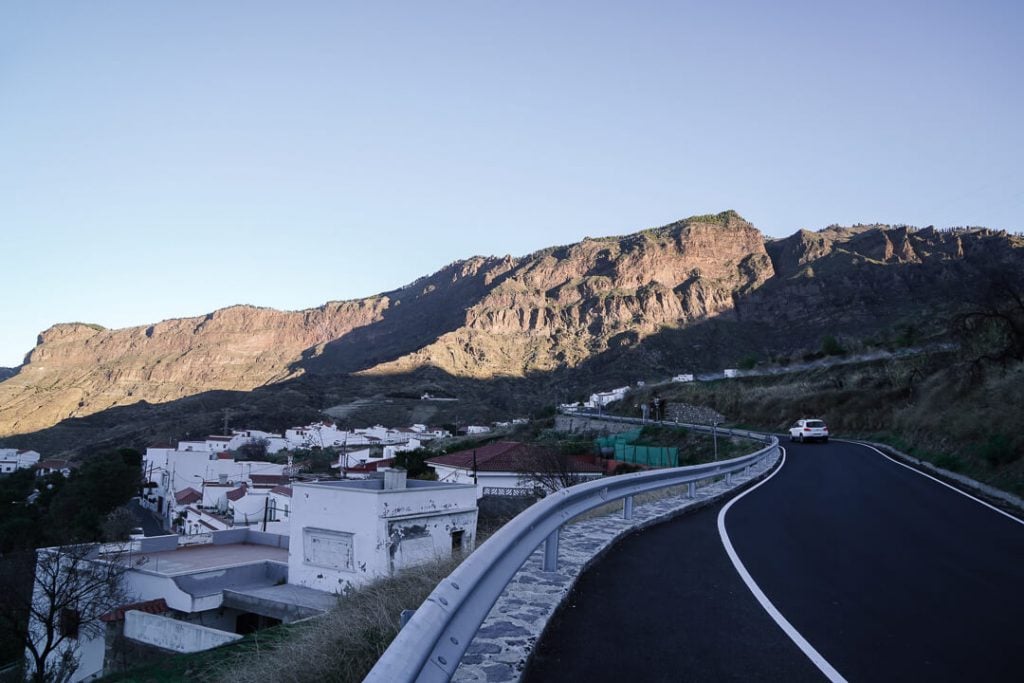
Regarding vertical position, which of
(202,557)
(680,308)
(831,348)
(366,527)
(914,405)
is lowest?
(202,557)

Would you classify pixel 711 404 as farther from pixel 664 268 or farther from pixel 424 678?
pixel 664 268

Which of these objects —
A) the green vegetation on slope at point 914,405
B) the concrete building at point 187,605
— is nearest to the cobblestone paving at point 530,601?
the green vegetation on slope at point 914,405

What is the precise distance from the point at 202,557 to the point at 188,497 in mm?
27319

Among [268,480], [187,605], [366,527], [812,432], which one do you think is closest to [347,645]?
[366,527]

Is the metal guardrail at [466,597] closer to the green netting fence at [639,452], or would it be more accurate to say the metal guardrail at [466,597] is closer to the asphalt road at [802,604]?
the asphalt road at [802,604]

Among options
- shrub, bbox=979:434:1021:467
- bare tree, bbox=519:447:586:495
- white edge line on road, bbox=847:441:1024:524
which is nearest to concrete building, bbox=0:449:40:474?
bare tree, bbox=519:447:586:495

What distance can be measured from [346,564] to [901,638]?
2067 cm

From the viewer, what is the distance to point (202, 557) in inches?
1092

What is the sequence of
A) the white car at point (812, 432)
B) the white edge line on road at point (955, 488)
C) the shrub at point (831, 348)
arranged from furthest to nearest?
the shrub at point (831, 348) → the white car at point (812, 432) → the white edge line on road at point (955, 488)

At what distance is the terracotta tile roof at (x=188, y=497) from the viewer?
51.0 metres

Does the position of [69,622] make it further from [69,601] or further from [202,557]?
[202,557]

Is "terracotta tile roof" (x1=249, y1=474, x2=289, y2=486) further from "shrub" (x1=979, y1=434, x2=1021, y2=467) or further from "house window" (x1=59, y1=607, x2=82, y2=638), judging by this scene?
"shrub" (x1=979, y1=434, x2=1021, y2=467)

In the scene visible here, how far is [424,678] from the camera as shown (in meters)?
2.57

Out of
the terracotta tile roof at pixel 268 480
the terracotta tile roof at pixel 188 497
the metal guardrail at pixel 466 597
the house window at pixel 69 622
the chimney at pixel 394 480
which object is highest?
the metal guardrail at pixel 466 597
